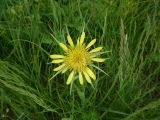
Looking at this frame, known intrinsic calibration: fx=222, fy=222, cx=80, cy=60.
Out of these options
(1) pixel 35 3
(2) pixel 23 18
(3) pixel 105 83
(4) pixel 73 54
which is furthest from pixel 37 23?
(3) pixel 105 83

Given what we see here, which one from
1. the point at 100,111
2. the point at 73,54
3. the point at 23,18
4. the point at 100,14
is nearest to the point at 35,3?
the point at 23,18

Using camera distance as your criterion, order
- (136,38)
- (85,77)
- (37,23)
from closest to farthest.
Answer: (85,77) → (37,23) → (136,38)

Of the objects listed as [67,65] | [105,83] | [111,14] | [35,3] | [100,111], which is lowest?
[100,111]

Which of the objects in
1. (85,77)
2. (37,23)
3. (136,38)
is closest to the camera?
(85,77)

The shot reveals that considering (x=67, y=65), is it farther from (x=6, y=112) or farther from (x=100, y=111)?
(x=6, y=112)

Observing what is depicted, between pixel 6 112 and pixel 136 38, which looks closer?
pixel 6 112

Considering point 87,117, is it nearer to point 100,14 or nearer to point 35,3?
point 100,14

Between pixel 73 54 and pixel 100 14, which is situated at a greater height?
pixel 100 14
